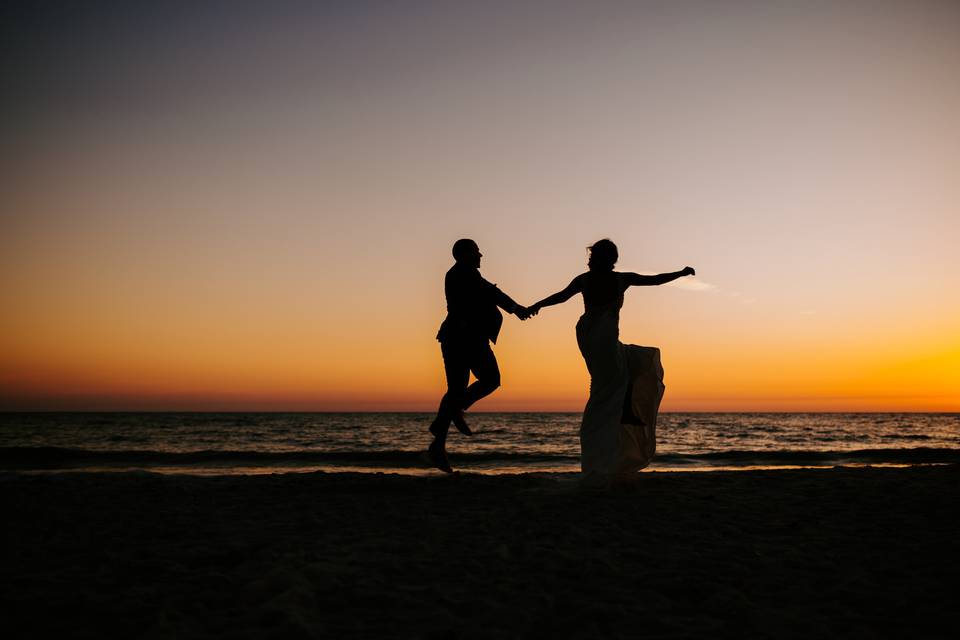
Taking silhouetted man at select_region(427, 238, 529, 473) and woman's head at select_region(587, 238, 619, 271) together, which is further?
silhouetted man at select_region(427, 238, 529, 473)

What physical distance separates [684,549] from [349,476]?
442cm

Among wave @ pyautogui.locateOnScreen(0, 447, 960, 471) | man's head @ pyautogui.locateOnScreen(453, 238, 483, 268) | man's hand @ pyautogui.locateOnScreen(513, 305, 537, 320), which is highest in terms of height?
man's head @ pyautogui.locateOnScreen(453, 238, 483, 268)

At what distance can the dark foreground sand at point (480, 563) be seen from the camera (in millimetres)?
2566

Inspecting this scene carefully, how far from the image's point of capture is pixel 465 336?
686 cm

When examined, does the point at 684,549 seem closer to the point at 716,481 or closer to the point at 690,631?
the point at 690,631

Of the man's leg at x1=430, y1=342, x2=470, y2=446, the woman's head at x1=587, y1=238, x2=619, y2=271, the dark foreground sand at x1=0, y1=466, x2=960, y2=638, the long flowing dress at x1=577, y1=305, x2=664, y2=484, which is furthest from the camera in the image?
the man's leg at x1=430, y1=342, x2=470, y2=446

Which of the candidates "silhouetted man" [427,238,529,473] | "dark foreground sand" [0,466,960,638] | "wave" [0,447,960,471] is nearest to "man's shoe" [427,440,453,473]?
"silhouetted man" [427,238,529,473]

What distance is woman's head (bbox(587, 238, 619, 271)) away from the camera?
633 cm

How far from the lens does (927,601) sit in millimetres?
2844

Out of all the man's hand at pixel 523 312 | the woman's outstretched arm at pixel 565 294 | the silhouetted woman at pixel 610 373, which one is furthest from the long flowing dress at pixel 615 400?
the man's hand at pixel 523 312

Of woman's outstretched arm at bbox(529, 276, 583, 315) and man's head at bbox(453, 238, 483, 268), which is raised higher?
man's head at bbox(453, 238, 483, 268)

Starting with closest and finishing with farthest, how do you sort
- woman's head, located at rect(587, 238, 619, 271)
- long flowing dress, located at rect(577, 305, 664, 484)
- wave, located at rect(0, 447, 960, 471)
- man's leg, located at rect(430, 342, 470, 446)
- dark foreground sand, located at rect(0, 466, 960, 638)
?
dark foreground sand, located at rect(0, 466, 960, 638) < long flowing dress, located at rect(577, 305, 664, 484) < woman's head, located at rect(587, 238, 619, 271) < man's leg, located at rect(430, 342, 470, 446) < wave, located at rect(0, 447, 960, 471)

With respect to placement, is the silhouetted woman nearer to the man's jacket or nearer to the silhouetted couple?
the silhouetted couple

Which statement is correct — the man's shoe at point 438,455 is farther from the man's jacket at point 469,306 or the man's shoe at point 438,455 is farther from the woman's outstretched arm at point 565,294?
the woman's outstretched arm at point 565,294
